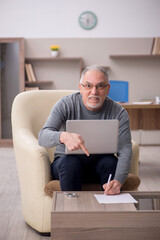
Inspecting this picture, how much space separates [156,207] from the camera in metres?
1.55

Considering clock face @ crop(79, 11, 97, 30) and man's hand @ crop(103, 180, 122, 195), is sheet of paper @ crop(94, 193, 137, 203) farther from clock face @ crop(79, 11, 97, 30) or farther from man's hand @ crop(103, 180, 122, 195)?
clock face @ crop(79, 11, 97, 30)

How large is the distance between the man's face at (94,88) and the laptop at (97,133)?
241mm

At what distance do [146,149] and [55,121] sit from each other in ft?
12.4

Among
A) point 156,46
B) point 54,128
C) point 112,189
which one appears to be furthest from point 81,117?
point 156,46

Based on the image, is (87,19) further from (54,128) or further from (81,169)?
(81,169)

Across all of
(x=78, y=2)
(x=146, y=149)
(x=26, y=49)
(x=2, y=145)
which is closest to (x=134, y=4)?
(x=78, y=2)

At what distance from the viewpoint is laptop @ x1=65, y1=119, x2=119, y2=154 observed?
6.15 ft

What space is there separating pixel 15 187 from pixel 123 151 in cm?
170

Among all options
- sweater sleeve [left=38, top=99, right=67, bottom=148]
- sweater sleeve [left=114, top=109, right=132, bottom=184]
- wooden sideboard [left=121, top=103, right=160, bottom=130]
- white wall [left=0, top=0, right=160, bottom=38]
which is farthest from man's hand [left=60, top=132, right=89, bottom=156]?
white wall [left=0, top=0, right=160, bottom=38]

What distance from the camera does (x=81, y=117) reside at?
2.21 m

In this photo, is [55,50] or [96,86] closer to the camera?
[96,86]

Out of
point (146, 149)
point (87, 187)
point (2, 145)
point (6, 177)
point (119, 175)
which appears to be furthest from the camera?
point (2, 145)

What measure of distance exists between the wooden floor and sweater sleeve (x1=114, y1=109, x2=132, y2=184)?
684mm

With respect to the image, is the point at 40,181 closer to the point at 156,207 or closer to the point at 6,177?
the point at 156,207
